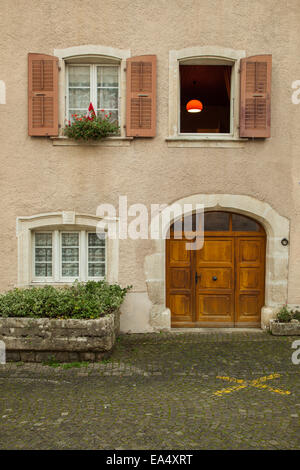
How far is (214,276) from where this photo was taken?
781 cm

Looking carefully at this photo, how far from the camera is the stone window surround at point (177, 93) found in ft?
24.0

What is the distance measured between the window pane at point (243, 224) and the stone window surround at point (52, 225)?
7.81 ft

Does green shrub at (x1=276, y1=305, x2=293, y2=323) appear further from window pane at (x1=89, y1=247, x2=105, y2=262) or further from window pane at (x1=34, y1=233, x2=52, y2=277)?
window pane at (x1=34, y1=233, x2=52, y2=277)

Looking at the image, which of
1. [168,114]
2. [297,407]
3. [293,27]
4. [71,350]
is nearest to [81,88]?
[168,114]

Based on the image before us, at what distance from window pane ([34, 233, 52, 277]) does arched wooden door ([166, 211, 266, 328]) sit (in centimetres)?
234

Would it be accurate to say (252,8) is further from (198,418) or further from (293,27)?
(198,418)

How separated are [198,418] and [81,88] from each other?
20.3ft

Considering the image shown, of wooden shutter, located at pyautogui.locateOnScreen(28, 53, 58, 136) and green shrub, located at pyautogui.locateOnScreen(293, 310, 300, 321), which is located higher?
wooden shutter, located at pyautogui.locateOnScreen(28, 53, 58, 136)

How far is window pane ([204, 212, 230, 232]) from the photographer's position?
306 inches

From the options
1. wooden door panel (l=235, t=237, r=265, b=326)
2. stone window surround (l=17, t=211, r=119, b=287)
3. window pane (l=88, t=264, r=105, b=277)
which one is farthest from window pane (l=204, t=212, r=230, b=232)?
window pane (l=88, t=264, r=105, b=277)

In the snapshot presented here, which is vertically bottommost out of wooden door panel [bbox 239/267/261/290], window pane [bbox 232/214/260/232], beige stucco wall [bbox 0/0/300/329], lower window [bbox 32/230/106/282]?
wooden door panel [bbox 239/267/261/290]

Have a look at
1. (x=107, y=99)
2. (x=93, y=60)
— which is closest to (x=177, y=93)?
(x=107, y=99)

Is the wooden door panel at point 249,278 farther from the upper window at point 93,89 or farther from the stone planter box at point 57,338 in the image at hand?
the upper window at point 93,89

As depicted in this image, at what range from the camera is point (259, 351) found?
21.3 ft
